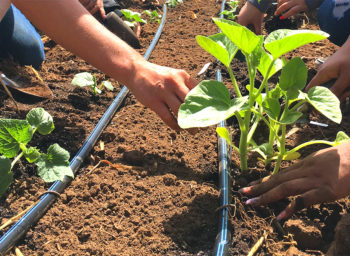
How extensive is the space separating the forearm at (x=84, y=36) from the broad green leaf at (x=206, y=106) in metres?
0.35

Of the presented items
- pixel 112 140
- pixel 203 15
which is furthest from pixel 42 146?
pixel 203 15

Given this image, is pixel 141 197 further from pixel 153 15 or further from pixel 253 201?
pixel 153 15

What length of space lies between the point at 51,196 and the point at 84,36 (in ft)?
2.25

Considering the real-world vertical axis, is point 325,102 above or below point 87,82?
above

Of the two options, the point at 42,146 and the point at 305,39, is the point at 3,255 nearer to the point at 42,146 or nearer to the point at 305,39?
the point at 42,146

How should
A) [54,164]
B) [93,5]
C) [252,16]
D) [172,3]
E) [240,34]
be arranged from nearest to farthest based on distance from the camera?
1. [240,34]
2. [54,164]
3. [252,16]
4. [93,5]
5. [172,3]

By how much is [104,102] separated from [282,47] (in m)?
1.28

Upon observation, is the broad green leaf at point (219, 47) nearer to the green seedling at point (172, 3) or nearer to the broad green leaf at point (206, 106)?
the broad green leaf at point (206, 106)

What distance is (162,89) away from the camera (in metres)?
1.36

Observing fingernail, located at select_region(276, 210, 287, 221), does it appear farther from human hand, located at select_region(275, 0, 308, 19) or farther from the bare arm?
human hand, located at select_region(275, 0, 308, 19)

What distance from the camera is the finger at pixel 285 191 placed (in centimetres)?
128

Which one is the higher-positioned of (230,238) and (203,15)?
(203,15)

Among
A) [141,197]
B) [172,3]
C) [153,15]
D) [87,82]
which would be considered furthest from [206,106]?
[172,3]

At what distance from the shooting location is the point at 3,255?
1.32m
